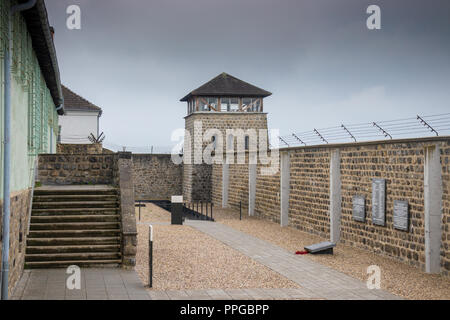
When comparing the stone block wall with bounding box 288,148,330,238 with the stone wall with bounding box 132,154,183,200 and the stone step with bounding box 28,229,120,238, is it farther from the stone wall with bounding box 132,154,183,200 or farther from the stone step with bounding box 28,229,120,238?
the stone wall with bounding box 132,154,183,200

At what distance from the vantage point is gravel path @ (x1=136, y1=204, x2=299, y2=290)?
30.6ft

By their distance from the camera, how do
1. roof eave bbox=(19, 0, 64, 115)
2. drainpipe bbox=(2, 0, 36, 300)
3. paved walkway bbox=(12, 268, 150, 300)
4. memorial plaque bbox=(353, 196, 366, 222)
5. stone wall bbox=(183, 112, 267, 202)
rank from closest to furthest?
drainpipe bbox=(2, 0, 36, 300) < paved walkway bbox=(12, 268, 150, 300) < roof eave bbox=(19, 0, 64, 115) < memorial plaque bbox=(353, 196, 366, 222) < stone wall bbox=(183, 112, 267, 202)

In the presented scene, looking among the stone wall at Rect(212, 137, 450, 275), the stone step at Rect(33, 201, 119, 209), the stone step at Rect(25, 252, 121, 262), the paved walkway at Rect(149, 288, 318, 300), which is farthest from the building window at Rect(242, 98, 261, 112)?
the paved walkway at Rect(149, 288, 318, 300)

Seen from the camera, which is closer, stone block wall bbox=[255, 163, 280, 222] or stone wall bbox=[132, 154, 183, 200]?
stone block wall bbox=[255, 163, 280, 222]

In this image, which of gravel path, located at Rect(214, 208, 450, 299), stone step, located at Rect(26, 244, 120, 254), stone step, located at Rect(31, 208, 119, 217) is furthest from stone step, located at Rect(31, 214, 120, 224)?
gravel path, located at Rect(214, 208, 450, 299)

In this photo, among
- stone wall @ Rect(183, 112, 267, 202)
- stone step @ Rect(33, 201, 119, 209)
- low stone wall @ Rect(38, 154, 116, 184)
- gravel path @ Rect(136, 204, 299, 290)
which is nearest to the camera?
gravel path @ Rect(136, 204, 299, 290)

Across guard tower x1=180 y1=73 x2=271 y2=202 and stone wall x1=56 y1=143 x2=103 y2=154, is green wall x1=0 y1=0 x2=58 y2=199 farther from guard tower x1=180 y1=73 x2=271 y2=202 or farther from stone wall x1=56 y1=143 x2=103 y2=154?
guard tower x1=180 y1=73 x2=271 y2=202

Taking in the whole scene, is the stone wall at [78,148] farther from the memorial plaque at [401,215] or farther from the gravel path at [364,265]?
the memorial plaque at [401,215]

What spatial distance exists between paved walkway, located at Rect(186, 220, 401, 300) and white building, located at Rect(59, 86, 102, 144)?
26.6m

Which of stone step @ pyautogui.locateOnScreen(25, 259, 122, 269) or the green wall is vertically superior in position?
the green wall

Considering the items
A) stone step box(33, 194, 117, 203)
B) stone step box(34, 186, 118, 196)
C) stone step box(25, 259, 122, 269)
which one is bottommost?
stone step box(25, 259, 122, 269)

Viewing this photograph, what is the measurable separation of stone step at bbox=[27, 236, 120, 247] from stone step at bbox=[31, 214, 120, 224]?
0.73m
